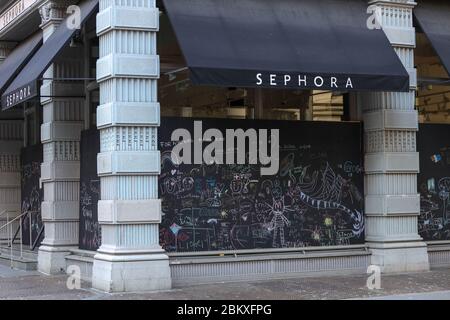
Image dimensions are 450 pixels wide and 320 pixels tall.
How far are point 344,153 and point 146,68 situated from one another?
4554 mm

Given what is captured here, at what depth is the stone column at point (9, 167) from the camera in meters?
19.1

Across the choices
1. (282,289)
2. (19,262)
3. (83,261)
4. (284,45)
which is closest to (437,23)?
(284,45)

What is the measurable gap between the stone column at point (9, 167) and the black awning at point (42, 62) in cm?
502

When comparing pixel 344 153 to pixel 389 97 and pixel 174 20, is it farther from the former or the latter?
pixel 174 20

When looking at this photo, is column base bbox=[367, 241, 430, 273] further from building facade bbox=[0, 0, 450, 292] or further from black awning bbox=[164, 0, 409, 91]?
black awning bbox=[164, 0, 409, 91]

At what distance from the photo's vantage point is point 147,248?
38.4ft

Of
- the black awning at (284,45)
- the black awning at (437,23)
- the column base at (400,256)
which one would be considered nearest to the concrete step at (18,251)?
the black awning at (284,45)

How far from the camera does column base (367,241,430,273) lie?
537 inches

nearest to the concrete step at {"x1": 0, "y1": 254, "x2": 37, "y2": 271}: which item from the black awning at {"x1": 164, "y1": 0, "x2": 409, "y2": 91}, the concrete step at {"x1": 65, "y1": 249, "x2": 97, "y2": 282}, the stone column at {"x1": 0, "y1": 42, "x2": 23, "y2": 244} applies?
the concrete step at {"x1": 65, "y1": 249, "x2": 97, "y2": 282}

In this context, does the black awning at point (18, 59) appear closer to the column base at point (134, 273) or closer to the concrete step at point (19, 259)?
the concrete step at point (19, 259)

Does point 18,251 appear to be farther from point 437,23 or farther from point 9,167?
point 437,23

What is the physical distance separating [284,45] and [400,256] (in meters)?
4.66

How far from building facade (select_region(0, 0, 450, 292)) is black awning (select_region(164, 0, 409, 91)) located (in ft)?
0.10
